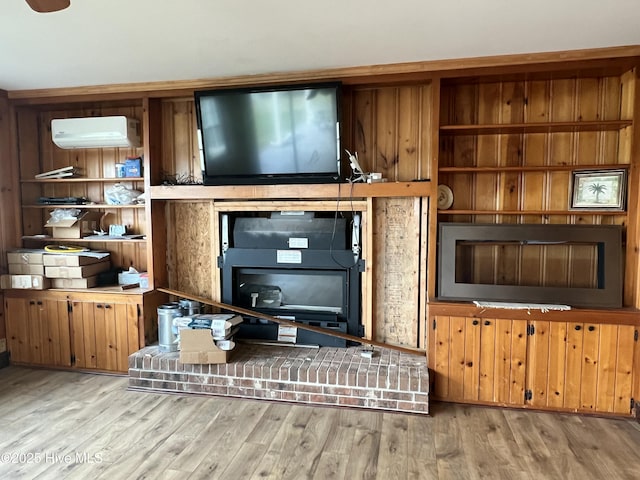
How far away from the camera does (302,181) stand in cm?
321

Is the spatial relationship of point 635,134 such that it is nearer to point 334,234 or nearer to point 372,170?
point 372,170

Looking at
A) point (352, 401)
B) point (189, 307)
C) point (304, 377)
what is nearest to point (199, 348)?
point (189, 307)

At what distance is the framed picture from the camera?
2.82 metres

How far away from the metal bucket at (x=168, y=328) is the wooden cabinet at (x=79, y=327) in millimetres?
201

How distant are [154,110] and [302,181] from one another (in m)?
1.43

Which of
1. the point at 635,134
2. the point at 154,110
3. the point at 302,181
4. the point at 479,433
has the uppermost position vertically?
Result: the point at 154,110

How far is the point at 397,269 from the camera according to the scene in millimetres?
3326

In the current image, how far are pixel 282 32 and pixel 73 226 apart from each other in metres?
2.54

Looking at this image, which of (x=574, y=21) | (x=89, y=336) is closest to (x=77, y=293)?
(x=89, y=336)

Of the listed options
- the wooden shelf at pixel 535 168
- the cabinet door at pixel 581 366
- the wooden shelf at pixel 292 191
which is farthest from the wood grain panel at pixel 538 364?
the wooden shelf at pixel 292 191

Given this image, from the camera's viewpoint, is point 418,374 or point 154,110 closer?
point 418,374

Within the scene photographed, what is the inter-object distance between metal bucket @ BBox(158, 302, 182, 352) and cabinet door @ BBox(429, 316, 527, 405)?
195cm

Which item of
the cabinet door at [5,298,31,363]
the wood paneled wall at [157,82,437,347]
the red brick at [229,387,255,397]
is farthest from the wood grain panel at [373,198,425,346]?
the cabinet door at [5,298,31,363]

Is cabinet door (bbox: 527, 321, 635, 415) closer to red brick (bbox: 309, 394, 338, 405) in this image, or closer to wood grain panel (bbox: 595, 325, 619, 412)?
wood grain panel (bbox: 595, 325, 619, 412)
